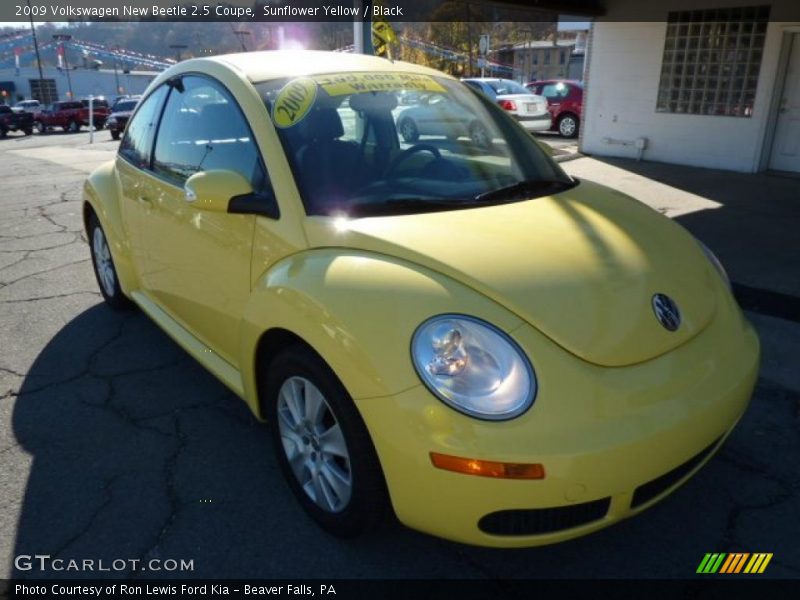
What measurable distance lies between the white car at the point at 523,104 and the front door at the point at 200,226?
43.4 feet

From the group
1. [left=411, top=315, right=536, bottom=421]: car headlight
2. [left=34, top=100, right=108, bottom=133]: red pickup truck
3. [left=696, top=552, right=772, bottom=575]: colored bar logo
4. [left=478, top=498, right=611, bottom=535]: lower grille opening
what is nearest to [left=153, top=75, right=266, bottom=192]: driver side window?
[left=411, top=315, right=536, bottom=421]: car headlight

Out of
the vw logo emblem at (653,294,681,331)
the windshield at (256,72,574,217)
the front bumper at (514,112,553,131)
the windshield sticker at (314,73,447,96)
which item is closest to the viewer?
the vw logo emblem at (653,294,681,331)

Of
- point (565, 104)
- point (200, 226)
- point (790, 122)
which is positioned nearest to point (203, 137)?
point (200, 226)

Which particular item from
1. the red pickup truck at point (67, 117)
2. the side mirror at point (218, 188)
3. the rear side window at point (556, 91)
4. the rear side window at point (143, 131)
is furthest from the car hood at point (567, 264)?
the red pickup truck at point (67, 117)

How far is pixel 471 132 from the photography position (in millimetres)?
3068

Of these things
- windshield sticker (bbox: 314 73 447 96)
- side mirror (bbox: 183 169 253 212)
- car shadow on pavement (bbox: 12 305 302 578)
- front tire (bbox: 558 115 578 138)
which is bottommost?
car shadow on pavement (bbox: 12 305 302 578)

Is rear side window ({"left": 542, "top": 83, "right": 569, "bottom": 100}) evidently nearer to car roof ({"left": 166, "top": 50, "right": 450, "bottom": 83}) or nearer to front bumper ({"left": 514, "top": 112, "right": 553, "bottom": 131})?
front bumper ({"left": 514, "top": 112, "right": 553, "bottom": 131})

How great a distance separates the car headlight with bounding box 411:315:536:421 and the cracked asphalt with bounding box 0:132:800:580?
2.43 feet

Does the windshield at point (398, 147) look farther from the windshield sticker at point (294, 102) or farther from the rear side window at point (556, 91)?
the rear side window at point (556, 91)

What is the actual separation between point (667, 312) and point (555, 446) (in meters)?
0.73

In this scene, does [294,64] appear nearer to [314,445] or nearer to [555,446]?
[314,445]

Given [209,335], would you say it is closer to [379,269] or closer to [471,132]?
[379,269]

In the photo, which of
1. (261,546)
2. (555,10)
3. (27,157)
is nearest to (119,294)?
(261,546)

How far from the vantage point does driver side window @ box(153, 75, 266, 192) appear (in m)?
2.62
